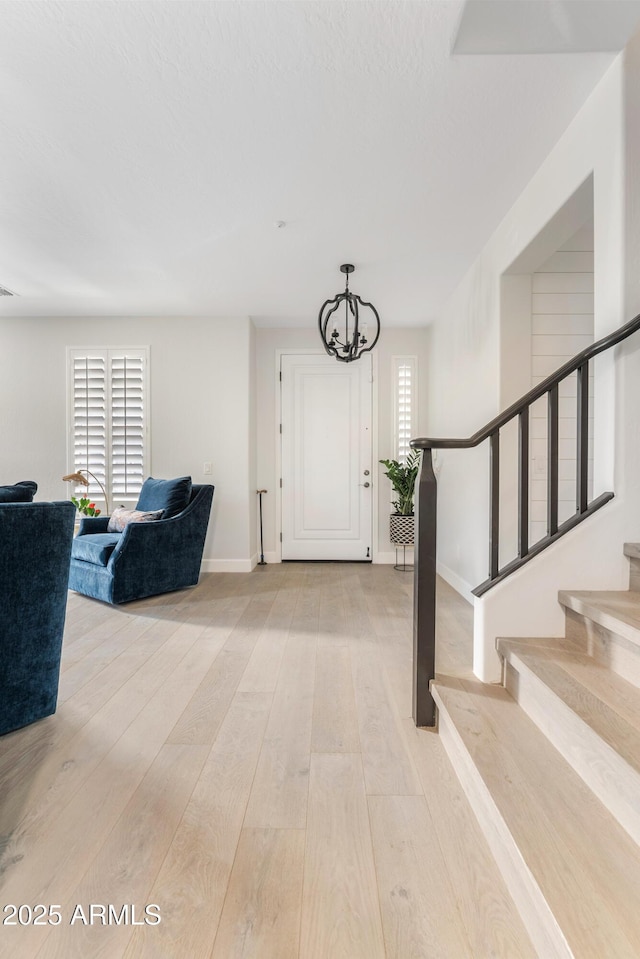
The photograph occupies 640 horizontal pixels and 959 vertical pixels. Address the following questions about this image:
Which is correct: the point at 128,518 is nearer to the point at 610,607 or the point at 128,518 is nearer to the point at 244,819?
the point at 244,819

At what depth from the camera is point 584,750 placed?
1.37 meters

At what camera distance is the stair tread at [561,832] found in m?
0.98

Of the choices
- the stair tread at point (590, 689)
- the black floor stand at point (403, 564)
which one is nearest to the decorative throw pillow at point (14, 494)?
the stair tread at point (590, 689)

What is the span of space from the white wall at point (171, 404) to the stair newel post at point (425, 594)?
3327 mm

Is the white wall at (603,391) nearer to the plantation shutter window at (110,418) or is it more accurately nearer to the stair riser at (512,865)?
the stair riser at (512,865)

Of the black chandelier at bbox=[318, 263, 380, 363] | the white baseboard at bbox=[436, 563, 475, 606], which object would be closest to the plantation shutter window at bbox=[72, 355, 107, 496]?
the black chandelier at bbox=[318, 263, 380, 363]

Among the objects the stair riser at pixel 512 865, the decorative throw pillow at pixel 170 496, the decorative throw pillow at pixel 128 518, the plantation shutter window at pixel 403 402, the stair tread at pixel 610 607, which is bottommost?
the stair riser at pixel 512 865

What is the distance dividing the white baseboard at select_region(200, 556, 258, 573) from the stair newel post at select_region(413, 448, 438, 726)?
3.32 metres

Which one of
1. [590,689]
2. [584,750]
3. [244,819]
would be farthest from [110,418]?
[584,750]

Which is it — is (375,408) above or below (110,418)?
above

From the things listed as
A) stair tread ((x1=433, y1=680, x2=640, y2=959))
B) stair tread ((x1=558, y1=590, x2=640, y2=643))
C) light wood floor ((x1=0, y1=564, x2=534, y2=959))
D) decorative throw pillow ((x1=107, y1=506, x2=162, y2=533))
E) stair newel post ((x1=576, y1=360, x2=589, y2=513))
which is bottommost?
light wood floor ((x1=0, y1=564, x2=534, y2=959))

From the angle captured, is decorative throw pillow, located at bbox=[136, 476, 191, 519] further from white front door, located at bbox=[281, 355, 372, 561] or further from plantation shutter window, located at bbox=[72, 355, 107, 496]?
white front door, located at bbox=[281, 355, 372, 561]

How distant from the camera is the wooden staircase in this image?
1.03 meters

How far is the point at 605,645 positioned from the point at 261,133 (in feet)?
8.27
